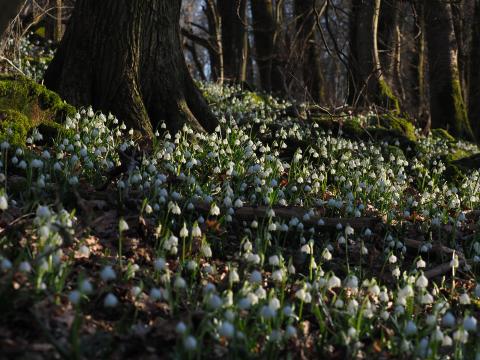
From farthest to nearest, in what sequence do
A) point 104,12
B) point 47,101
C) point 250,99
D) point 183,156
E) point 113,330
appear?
1. point 250,99
2. point 104,12
3. point 47,101
4. point 183,156
5. point 113,330

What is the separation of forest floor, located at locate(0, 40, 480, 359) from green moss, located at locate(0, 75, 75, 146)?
16 cm

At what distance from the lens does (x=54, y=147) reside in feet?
17.2

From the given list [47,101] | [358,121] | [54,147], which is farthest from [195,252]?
[358,121]

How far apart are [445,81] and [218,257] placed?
11.4 metres

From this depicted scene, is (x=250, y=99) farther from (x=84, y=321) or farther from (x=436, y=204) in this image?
(x=84, y=321)

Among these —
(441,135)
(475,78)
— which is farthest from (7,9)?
(475,78)

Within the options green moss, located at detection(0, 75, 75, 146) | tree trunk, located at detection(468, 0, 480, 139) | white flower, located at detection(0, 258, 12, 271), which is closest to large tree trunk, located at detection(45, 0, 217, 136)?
green moss, located at detection(0, 75, 75, 146)

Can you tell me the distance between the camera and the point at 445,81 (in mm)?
13992

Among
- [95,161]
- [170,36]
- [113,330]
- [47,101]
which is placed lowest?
[113,330]

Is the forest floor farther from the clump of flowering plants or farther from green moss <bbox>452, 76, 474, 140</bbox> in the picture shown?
green moss <bbox>452, 76, 474, 140</bbox>

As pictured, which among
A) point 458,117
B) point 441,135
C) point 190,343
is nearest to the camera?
point 190,343

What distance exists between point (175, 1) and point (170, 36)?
0.39 m

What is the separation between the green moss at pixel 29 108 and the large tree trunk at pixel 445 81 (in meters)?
10.3

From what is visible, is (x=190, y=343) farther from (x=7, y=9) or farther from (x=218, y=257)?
(x=7, y=9)
